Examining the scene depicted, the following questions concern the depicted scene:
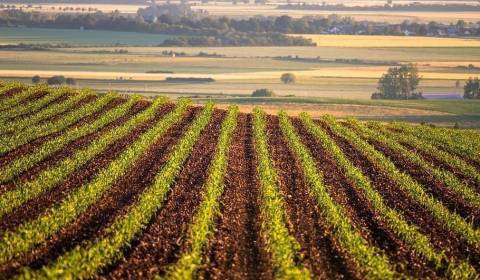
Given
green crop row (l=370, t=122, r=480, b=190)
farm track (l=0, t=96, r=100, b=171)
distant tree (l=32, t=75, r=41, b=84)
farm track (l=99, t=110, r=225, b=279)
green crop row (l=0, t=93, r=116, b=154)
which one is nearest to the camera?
farm track (l=99, t=110, r=225, b=279)

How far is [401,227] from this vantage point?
20.9 meters

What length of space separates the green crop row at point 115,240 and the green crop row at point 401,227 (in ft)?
18.7

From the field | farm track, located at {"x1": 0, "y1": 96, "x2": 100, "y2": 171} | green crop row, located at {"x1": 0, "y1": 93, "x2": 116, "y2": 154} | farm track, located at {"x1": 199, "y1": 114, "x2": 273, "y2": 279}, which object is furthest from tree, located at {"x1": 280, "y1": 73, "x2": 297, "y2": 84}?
farm track, located at {"x1": 199, "y1": 114, "x2": 273, "y2": 279}

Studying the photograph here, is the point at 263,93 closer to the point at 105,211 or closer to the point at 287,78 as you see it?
the point at 287,78

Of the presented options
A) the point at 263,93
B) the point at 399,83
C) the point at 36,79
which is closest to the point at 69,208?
the point at 36,79

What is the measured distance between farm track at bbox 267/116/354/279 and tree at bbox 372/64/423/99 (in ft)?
202

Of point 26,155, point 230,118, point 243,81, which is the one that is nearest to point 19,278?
point 26,155

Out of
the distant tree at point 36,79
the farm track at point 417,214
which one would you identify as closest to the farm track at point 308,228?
the farm track at point 417,214

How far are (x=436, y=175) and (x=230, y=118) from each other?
13.1 metres

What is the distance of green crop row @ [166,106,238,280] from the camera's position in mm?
15727

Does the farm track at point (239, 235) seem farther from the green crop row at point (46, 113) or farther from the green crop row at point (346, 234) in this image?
the green crop row at point (46, 113)

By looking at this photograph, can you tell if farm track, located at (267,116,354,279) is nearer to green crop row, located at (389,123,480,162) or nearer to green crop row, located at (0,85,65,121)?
green crop row, located at (389,123,480,162)

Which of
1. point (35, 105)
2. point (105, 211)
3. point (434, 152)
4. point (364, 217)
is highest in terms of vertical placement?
point (105, 211)

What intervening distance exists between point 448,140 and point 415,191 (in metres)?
14.4
